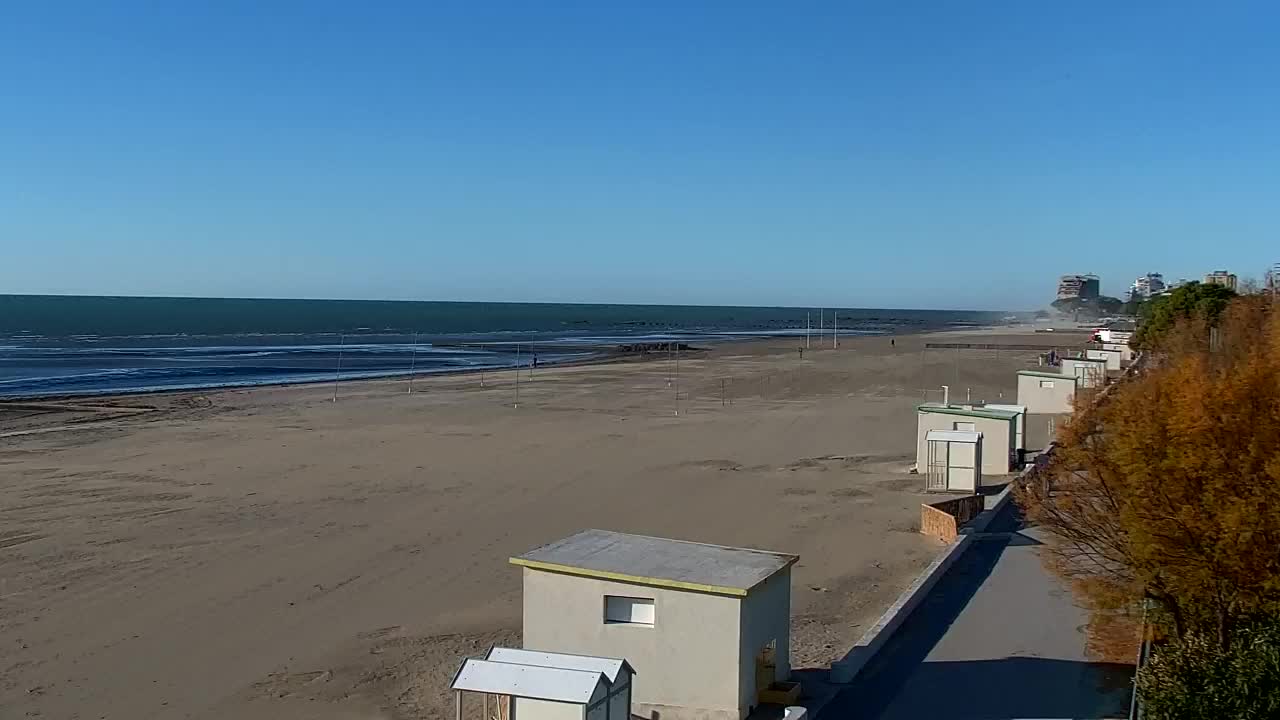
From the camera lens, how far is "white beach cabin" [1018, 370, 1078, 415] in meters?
39.4

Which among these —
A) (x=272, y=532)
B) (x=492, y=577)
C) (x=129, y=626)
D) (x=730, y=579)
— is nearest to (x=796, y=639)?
(x=730, y=579)

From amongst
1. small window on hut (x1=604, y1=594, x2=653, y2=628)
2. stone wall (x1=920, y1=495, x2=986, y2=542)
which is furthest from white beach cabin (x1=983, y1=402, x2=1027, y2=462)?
small window on hut (x1=604, y1=594, x2=653, y2=628)

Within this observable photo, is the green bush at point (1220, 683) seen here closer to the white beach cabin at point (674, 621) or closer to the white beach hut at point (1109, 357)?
the white beach cabin at point (674, 621)

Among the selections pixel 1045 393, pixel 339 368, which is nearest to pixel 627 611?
pixel 1045 393

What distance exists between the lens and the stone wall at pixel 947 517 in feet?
64.9

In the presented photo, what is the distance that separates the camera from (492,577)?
58.4ft

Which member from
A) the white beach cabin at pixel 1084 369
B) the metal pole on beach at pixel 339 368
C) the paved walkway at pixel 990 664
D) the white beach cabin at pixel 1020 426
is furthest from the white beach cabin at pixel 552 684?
the metal pole on beach at pixel 339 368

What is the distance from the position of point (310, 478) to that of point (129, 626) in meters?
Answer: 12.1

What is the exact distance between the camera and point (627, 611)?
1119 centimetres

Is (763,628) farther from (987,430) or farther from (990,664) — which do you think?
(987,430)

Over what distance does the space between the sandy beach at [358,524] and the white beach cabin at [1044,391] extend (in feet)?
14.1

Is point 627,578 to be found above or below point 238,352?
above

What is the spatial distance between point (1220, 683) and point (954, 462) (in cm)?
1495

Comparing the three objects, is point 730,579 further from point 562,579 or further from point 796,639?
point 796,639
